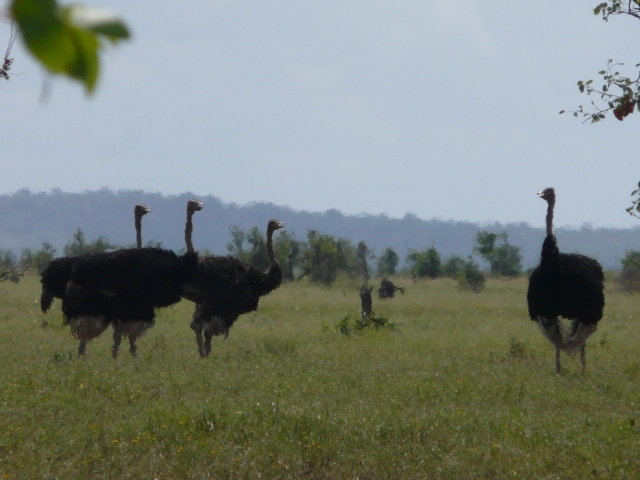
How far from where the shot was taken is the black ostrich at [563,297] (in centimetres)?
1012

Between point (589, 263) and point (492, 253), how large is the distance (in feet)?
127

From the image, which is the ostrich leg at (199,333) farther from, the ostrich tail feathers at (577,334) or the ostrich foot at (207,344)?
the ostrich tail feathers at (577,334)

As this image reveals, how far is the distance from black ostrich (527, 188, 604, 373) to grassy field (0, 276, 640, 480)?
56cm

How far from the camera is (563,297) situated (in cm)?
1013

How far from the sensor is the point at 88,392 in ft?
26.4

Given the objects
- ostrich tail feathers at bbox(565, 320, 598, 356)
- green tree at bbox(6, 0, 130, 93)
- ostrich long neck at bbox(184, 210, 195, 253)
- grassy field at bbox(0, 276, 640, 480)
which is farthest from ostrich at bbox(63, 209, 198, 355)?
green tree at bbox(6, 0, 130, 93)

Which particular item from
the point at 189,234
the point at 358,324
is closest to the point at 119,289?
the point at 189,234

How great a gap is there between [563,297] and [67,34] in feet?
32.2

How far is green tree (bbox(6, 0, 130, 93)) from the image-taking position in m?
0.86

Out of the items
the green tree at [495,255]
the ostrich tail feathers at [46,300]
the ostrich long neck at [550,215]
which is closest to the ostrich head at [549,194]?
the ostrich long neck at [550,215]

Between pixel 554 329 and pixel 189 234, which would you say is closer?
pixel 554 329

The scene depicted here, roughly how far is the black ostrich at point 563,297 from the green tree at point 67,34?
9.56 meters

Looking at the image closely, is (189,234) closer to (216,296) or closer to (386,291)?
(216,296)

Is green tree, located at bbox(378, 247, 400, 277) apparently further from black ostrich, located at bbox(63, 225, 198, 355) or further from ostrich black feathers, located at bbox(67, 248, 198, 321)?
black ostrich, located at bbox(63, 225, 198, 355)
